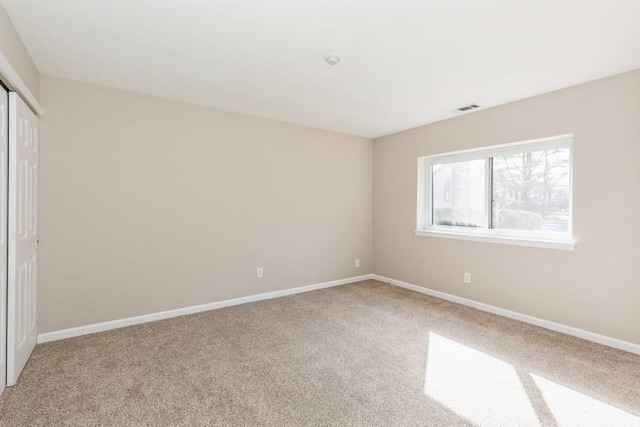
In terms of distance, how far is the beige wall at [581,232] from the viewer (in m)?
2.67

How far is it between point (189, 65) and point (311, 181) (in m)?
2.28

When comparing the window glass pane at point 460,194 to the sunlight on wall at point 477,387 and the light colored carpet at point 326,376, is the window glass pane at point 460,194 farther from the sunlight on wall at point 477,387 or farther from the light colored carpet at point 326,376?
the sunlight on wall at point 477,387

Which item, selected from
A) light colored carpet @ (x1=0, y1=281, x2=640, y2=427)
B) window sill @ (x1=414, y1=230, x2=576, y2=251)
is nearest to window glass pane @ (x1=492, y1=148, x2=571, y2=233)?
window sill @ (x1=414, y1=230, x2=576, y2=251)

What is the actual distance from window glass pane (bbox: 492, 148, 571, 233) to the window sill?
18 centimetres

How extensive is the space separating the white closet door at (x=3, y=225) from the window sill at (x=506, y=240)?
4.22 metres

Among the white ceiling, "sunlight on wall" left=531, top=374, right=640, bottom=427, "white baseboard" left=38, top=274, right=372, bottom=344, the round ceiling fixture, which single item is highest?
the white ceiling

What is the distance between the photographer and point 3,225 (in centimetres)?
205

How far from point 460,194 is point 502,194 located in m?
0.56

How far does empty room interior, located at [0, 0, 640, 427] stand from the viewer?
198 centimetres

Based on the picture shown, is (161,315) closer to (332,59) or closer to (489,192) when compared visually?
(332,59)

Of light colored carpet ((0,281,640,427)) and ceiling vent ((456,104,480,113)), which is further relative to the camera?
ceiling vent ((456,104,480,113))

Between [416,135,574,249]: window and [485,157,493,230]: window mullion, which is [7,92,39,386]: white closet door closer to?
[416,135,574,249]: window

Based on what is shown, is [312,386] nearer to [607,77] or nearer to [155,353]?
[155,353]

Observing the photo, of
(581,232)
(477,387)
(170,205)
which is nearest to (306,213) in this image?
(170,205)
